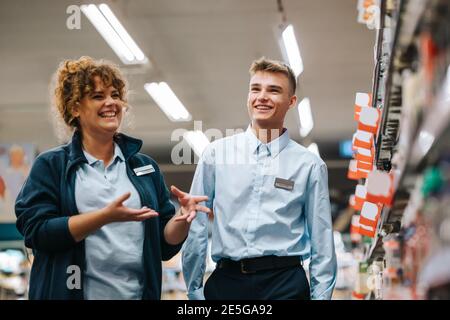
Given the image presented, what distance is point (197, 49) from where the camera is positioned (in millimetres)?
6414

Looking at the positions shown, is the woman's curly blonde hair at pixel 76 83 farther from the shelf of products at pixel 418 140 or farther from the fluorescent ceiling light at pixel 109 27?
the fluorescent ceiling light at pixel 109 27

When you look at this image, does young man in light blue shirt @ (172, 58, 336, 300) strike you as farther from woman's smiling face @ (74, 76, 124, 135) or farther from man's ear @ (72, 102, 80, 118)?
man's ear @ (72, 102, 80, 118)

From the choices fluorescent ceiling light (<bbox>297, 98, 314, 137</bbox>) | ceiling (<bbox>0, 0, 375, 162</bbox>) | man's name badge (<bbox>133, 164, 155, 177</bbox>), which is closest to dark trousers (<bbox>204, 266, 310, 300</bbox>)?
man's name badge (<bbox>133, 164, 155, 177</bbox>)

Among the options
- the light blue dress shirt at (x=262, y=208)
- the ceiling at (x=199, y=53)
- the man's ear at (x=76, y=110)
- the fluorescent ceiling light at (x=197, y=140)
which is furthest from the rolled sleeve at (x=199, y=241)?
the ceiling at (x=199, y=53)

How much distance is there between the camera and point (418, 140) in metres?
1.75

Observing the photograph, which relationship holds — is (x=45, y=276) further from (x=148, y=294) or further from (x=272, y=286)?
(x=272, y=286)

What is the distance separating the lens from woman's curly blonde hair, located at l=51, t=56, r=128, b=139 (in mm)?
2410

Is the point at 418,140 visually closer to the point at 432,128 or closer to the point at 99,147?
the point at 432,128

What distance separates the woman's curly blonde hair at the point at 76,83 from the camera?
2.41m

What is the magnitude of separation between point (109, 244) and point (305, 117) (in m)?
5.22

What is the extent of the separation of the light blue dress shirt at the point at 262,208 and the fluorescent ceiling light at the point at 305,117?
3.87 metres

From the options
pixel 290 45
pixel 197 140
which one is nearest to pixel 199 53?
pixel 290 45

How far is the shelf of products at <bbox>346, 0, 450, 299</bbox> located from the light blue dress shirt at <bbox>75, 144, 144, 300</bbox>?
2.84 ft

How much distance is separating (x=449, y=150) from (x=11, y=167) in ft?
14.5
